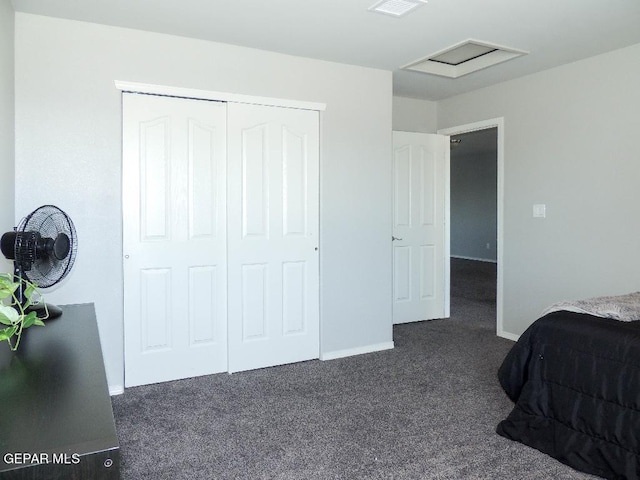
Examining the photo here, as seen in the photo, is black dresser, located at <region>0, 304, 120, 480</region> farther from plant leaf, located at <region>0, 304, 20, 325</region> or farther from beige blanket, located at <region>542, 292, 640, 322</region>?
beige blanket, located at <region>542, 292, 640, 322</region>

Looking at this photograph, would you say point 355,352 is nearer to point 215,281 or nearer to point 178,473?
point 215,281

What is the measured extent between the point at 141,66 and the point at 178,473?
2479 mm

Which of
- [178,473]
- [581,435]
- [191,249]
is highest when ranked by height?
[191,249]

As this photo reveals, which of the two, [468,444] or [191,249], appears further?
[191,249]

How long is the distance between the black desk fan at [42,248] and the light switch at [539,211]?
363cm

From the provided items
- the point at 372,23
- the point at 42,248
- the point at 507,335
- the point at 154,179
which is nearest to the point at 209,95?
the point at 154,179

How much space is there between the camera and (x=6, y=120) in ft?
8.60

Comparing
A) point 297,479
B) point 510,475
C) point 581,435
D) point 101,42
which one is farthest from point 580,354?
point 101,42

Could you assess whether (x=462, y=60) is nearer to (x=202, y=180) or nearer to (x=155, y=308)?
(x=202, y=180)

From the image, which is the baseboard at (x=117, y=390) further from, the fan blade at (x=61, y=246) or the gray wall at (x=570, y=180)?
the gray wall at (x=570, y=180)

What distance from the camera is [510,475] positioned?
2145mm

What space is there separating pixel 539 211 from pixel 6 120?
13.0 ft

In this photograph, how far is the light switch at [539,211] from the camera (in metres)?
4.12

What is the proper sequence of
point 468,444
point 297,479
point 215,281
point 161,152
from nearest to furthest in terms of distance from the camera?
point 297,479 < point 468,444 < point 161,152 < point 215,281
